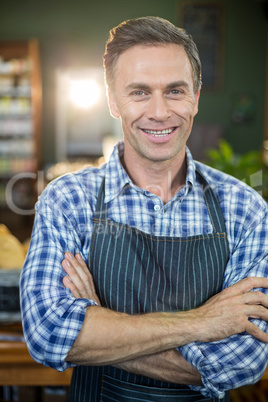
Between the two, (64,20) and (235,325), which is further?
(64,20)

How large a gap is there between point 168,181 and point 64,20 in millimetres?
6244

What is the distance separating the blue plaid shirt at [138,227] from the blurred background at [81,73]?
16.4ft

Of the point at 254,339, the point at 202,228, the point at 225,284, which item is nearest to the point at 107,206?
the point at 202,228

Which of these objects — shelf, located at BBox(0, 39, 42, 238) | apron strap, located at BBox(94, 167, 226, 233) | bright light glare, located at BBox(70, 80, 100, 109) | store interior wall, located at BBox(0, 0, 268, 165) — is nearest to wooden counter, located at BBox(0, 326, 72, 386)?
apron strap, located at BBox(94, 167, 226, 233)

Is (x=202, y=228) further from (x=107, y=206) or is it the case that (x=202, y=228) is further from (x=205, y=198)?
(x=107, y=206)

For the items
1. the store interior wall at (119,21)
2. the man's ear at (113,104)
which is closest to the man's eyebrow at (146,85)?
the man's ear at (113,104)

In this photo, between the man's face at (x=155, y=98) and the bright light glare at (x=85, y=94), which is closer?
the man's face at (x=155, y=98)

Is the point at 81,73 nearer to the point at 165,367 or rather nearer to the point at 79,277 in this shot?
the point at 79,277

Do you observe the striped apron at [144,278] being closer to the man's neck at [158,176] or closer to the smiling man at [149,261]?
the smiling man at [149,261]

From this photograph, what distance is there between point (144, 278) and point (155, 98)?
48 centimetres

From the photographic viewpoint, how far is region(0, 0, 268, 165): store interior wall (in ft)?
21.0

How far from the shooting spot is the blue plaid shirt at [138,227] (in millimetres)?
1046

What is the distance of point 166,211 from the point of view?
1276 mm

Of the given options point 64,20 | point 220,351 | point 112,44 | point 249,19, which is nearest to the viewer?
point 220,351
